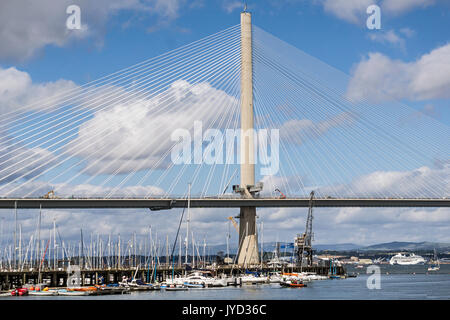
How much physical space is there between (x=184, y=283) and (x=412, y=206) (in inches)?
1460

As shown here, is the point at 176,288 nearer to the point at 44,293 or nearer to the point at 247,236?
the point at 44,293

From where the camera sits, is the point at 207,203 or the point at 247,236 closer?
the point at 207,203

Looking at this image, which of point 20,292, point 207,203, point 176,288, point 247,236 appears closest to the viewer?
point 20,292

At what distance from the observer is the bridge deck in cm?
7060

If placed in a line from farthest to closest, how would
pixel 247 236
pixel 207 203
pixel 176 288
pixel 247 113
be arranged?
pixel 247 236
pixel 207 203
pixel 247 113
pixel 176 288

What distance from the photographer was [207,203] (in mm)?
78625

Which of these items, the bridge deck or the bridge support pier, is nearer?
the bridge deck

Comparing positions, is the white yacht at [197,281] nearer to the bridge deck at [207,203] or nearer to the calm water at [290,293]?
the calm water at [290,293]

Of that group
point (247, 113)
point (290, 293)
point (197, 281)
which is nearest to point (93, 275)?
point (197, 281)

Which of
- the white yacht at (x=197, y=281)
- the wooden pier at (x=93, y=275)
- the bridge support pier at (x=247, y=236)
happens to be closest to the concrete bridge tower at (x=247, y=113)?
the bridge support pier at (x=247, y=236)

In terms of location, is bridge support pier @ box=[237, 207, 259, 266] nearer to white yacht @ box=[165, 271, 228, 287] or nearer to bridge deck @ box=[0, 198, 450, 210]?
bridge deck @ box=[0, 198, 450, 210]

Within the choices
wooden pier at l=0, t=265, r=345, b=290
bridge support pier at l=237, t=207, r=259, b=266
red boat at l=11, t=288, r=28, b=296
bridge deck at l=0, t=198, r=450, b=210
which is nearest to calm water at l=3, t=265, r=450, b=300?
red boat at l=11, t=288, r=28, b=296
